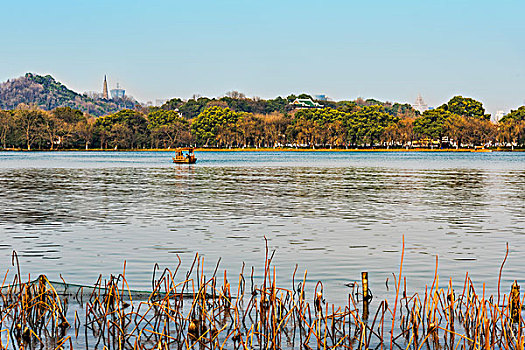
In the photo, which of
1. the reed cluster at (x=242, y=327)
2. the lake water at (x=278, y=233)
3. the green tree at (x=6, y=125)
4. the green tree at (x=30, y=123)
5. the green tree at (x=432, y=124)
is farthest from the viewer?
the green tree at (x=432, y=124)

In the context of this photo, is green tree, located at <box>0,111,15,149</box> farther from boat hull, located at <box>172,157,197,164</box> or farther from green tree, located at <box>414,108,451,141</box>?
green tree, located at <box>414,108,451,141</box>

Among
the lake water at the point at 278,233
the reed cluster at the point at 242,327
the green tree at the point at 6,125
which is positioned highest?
the green tree at the point at 6,125

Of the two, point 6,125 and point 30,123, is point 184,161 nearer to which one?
point 30,123

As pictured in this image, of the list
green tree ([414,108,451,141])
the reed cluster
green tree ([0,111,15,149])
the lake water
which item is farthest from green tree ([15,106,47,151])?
the reed cluster

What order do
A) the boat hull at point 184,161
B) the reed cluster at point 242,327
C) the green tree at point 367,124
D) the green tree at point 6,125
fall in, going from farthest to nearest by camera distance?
the green tree at point 367,124
the green tree at point 6,125
the boat hull at point 184,161
the reed cluster at point 242,327

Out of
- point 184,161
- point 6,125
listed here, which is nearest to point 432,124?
point 6,125

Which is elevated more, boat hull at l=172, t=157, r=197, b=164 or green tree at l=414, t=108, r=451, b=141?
green tree at l=414, t=108, r=451, b=141

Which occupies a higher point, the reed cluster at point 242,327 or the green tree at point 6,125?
the green tree at point 6,125

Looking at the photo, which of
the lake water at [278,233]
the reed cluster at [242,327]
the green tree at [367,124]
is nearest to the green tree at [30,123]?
the green tree at [367,124]

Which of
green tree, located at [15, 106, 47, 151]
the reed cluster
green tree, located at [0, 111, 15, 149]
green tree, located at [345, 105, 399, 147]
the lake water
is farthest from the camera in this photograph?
green tree, located at [345, 105, 399, 147]

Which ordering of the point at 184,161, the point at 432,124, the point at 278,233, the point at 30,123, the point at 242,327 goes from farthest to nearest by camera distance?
the point at 432,124, the point at 30,123, the point at 184,161, the point at 278,233, the point at 242,327

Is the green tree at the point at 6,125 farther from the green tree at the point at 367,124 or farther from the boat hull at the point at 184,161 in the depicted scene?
the boat hull at the point at 184,161

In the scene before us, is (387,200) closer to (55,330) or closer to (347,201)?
(347,201)

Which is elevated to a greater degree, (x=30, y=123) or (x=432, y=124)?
(x=432, y=124)
